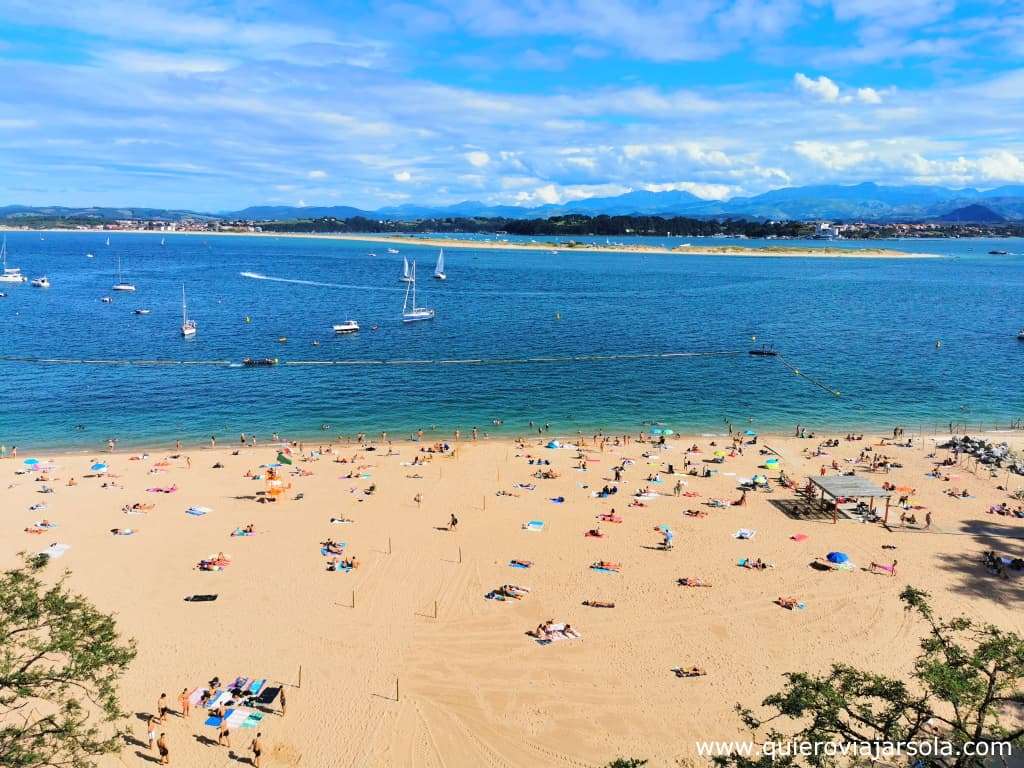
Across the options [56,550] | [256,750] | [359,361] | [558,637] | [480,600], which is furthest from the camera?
[359,361]

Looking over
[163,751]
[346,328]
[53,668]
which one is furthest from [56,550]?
[346,328]

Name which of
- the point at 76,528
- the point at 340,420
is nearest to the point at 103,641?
the point at 76,528

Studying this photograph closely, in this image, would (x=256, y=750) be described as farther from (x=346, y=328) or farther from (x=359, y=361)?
(x=346, y=328)

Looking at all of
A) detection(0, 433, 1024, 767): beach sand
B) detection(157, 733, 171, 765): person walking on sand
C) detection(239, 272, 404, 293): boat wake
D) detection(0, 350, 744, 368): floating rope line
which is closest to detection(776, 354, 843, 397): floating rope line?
detection(0, 350, 744, 368): floating rope line

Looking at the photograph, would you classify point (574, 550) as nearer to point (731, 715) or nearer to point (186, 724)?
point (731, 715)

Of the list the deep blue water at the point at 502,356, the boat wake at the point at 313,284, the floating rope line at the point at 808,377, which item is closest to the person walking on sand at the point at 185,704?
the deep blue water at the point at 502,356

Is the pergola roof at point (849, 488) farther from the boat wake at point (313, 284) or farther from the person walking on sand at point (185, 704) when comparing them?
the boat wake at point (313, 284)

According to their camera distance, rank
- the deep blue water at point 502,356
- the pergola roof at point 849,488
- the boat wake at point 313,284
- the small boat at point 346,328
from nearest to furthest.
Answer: the pergola roof at point 849,488, the deep blue water at point 502,356, the small boat at point 346,328, the boat wake at point 313,284
